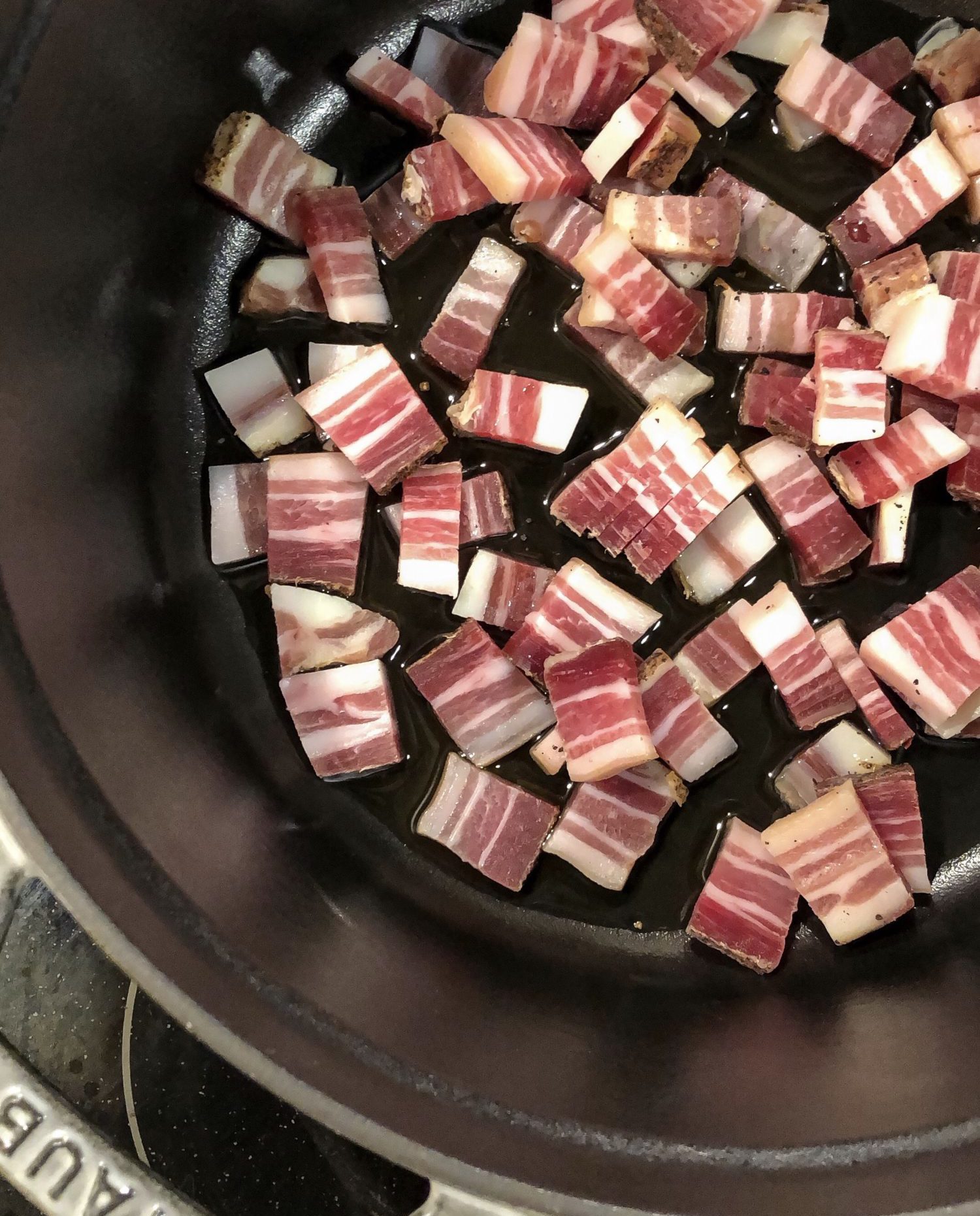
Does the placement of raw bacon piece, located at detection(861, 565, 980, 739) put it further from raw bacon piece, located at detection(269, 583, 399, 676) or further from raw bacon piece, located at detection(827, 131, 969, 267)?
raw bacon piece, located at detection(269, 583, 399, 676)

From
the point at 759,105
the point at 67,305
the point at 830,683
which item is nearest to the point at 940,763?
the point at 830,683

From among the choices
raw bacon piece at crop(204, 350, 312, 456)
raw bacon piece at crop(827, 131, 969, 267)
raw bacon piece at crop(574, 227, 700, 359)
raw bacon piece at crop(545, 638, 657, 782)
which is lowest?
raw bacon piece at crop(545, 638, 657, 782)

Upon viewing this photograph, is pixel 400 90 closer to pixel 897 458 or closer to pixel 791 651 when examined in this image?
pixel 897 458

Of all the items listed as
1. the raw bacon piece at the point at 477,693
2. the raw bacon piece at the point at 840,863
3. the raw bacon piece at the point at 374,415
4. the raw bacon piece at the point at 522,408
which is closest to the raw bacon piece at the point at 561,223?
the raw bacon piece at the point at 522,408

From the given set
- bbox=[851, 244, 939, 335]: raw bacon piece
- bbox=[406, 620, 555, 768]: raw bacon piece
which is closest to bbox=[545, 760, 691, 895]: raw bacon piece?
bbox=[406, 620, 555, 768]: raw bacon piece

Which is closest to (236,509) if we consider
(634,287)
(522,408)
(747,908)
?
(522,408)

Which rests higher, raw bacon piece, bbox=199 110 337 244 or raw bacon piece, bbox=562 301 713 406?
raw bacon piece, bbox=199 110 337 244

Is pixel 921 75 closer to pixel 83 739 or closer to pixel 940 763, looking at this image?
pixel 940 763
